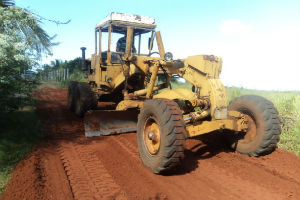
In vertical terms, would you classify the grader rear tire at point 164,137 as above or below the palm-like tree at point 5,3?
below

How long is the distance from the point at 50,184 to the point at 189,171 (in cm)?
209

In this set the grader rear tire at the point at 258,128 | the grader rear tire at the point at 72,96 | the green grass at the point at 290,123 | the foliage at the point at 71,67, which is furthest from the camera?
the foliage at the point at 71,67

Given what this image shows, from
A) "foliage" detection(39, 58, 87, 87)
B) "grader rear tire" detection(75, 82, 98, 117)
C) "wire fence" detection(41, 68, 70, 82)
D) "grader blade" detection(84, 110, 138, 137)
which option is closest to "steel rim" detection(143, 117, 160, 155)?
"grader blade" detection(84, 110, 138, 137)

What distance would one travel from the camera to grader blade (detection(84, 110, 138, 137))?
229 inches

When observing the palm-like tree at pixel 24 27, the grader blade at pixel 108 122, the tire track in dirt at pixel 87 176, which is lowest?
the tire track in dirt at pixel 87 176

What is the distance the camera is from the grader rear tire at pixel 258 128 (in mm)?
4227

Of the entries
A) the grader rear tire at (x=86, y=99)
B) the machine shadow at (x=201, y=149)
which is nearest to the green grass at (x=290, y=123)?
the machine shadow at (x=201, y=149)

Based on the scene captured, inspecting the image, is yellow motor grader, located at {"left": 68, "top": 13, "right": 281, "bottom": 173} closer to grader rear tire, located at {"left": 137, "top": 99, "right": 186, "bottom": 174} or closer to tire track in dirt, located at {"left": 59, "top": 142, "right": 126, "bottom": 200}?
grader rear tire, located at {"left": 137, "top": 99, "right": 186, "bottom": 174}

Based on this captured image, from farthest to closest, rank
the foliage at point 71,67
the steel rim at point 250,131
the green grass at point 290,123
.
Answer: the foliage at point 71,67 → the green grass at point 290,123 → the steel rim at point 250,131

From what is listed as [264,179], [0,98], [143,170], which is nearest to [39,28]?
[0,98]

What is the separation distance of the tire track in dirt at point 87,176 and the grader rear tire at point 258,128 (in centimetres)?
248

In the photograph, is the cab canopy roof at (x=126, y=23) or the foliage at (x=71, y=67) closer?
the cab canopy roof at (x=126, y=23)

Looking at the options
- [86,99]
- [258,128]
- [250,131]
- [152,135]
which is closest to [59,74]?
[86,99]

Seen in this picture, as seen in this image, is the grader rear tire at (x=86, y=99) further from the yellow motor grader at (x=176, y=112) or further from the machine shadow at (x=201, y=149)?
the machine shadow at (x=201, y=149)
